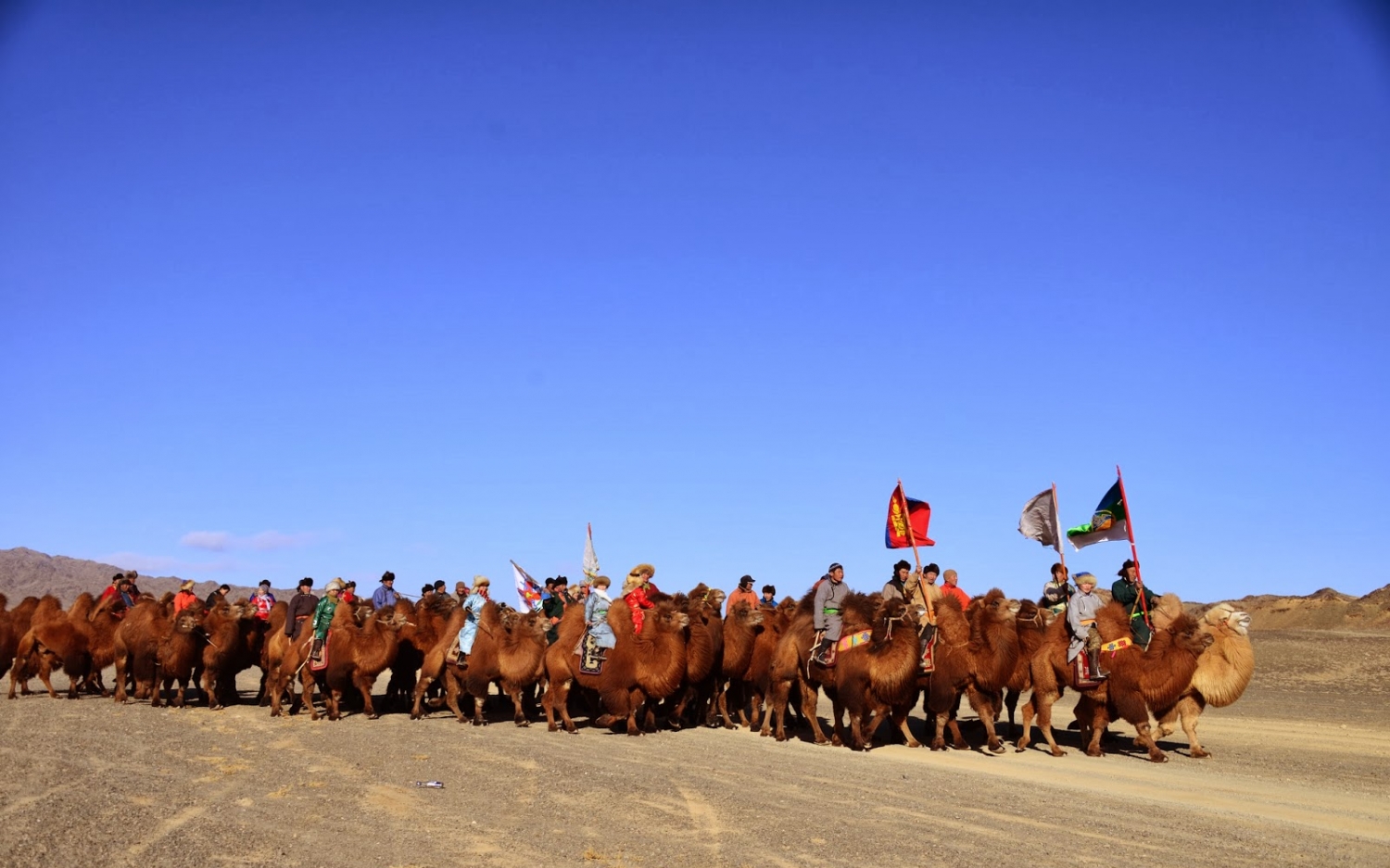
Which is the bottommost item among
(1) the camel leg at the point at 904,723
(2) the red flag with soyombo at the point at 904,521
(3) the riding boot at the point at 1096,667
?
(1) the camel leg at the point at 904,723

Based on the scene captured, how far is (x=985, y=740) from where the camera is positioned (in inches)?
693

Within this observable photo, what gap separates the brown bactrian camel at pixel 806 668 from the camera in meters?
16.7

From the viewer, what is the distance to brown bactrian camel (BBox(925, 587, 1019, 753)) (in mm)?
16234

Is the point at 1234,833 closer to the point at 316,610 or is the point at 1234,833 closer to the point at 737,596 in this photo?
the point at 737,596

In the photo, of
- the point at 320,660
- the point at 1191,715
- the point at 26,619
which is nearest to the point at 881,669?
the point at 1191,715

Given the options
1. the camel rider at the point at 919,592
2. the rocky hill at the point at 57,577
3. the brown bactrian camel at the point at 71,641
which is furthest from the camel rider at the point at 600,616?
the rocky hill at the point at 57,577

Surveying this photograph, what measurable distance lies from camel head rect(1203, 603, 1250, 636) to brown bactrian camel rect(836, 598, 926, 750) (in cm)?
443

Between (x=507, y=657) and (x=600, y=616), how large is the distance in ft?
6.95

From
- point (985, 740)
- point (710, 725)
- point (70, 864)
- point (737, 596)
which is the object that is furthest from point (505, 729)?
point (70, 864)

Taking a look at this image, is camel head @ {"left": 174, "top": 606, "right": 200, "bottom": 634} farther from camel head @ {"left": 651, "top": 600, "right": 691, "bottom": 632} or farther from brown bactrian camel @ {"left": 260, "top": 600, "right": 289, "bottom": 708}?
camel head @ {"left": 651, "top": 600, "right": 691, "bottom": 632}

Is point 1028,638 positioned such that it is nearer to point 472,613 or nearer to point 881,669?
point 881,669

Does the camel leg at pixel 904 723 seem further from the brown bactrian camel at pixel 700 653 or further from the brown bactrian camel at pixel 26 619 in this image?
the brown bactrian camel at pixel 26 619

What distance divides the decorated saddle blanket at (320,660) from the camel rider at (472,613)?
7.68 ft

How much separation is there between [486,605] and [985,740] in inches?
338
